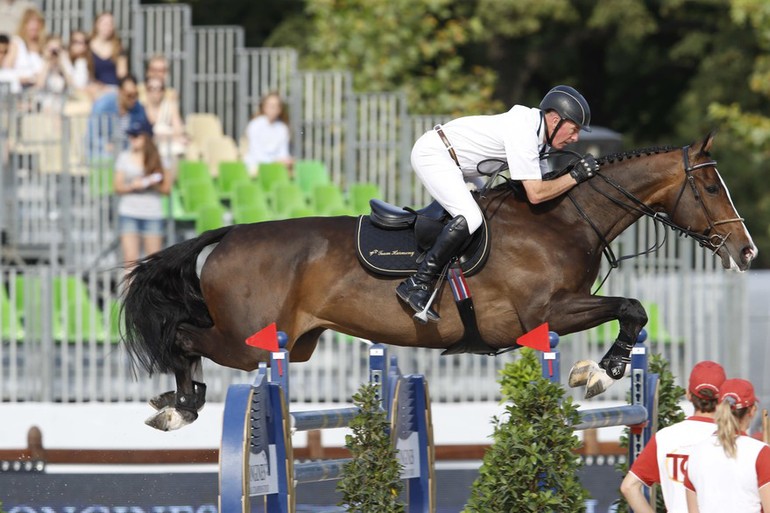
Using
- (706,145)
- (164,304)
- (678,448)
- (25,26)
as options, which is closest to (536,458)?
(678,448)

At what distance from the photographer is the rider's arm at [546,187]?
593 centimetres

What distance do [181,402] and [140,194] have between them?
5.08m

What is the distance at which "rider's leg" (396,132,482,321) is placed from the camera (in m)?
5.86

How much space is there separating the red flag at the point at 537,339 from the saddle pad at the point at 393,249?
42 cm

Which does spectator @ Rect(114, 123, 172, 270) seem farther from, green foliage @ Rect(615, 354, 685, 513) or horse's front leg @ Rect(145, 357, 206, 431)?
green foliage @ Rect(615, 354, 685, 513)

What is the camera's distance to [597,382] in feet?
18.8

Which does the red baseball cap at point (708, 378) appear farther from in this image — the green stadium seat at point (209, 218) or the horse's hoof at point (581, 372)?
the green stadium seat at point (209, 218)

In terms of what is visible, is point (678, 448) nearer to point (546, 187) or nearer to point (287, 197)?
point (546, 187)

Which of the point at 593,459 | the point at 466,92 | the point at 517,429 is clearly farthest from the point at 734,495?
the point at 466,92

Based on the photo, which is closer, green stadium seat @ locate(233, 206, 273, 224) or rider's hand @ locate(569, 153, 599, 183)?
rider's hand @ locate(569, 153, 599, 183)

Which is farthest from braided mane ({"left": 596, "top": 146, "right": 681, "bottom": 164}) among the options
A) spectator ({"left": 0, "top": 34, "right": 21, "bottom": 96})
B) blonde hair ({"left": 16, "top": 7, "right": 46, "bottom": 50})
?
blonde hair ({"left": 16, "top": 7, "right": 46, "bottom": 50})

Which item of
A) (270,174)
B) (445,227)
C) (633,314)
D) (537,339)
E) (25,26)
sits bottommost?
(537,339)

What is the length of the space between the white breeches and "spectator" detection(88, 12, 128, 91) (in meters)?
7.53

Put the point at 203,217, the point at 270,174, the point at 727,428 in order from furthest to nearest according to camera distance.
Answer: the point at 270,174, the point at 203,217, the point at 727,428
